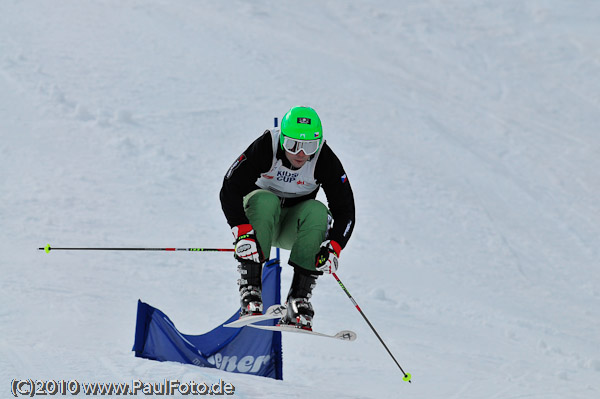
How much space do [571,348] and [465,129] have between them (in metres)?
6.47

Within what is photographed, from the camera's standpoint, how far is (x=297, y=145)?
5.34 meters

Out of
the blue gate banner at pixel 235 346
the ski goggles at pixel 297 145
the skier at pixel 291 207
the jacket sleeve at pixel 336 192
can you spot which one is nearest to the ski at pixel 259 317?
the skier at pixel 291 207

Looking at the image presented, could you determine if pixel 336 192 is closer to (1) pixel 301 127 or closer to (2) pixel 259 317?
(1) pixel 301 127

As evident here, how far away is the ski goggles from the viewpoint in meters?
5.34

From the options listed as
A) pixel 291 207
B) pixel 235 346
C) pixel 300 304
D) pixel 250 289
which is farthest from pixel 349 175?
pixel 250 289

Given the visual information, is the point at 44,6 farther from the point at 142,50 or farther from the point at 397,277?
the point at 397,277

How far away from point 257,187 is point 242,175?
313 mm

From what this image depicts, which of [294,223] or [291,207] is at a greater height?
[291,207]

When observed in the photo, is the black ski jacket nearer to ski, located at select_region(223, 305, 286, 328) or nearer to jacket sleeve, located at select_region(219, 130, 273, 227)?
jacket sleeve, located at select_region(219, 130, 273, 227)

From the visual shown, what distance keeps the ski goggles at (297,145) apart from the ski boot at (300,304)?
3.07ft

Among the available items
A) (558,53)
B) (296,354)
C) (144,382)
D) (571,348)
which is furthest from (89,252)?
(558,53)

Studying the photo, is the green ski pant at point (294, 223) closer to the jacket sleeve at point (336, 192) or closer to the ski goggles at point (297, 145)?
the jacket sleeve at point (336, 192)

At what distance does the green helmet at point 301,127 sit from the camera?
17.5 feet

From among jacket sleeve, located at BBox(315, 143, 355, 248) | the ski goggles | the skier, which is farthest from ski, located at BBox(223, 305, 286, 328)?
the ski goggles
